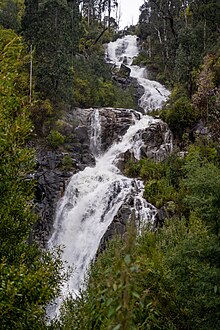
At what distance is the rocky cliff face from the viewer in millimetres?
18516

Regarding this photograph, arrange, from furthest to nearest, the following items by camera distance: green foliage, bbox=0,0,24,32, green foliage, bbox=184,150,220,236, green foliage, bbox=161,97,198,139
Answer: green foliage, bbox=0,0,24,32, green foliage, bbox=161,97,198,139, green foliage, bbox=184,150,220,236

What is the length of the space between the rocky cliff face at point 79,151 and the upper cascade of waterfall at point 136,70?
21.2 ft

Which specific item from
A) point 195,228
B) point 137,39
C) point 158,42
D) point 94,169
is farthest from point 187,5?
point 195,228

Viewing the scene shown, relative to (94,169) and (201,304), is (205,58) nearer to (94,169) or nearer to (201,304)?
(94,169)

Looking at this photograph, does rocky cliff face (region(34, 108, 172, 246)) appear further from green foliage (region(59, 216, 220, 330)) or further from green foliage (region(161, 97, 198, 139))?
green foliage (region(59, 216, 220, 330))

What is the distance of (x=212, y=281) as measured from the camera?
21.9ft

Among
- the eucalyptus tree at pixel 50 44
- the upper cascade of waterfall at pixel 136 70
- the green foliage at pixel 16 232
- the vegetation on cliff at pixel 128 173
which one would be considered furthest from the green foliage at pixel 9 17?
the green foliage at pixel 16 232

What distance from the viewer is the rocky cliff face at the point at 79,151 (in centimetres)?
1852

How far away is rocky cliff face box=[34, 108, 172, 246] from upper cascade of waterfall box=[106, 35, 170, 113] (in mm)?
6468

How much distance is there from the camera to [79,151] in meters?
23.0

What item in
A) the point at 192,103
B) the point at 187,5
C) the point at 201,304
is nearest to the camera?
the point at 201,304

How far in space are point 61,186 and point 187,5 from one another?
27765 millimetres

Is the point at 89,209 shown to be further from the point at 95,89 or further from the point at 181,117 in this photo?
the point at 95,89

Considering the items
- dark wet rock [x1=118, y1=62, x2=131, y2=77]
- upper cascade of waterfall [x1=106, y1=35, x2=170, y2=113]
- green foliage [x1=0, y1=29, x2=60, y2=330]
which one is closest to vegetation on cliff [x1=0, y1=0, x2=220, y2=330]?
green foliage [x1=0, y1=29, x2=60, y2=330]
